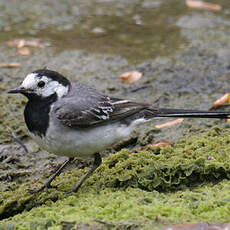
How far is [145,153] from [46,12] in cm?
602

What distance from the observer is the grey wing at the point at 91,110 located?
14.9 feet

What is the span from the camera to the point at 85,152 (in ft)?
14.9

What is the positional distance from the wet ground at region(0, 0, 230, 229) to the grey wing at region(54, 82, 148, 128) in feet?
3.16

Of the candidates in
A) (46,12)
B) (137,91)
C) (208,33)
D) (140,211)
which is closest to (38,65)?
(137,91)

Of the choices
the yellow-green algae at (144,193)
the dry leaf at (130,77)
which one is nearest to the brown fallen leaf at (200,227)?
the yellow-green algae at (144,193)

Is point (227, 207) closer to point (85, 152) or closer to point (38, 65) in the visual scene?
point (85, 152)

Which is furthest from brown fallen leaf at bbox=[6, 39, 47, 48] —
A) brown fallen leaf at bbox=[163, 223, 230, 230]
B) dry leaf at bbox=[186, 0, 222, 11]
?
brown fallen leaf at bbox=[163, 223, 230, 230]

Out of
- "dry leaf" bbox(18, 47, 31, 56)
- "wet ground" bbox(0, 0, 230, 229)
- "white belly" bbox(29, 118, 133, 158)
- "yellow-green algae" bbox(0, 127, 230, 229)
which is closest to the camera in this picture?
"yellow-green algae" bbox(0, 127, 230, 229)

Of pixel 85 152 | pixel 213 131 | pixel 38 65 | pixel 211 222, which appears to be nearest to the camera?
pixel 211 222

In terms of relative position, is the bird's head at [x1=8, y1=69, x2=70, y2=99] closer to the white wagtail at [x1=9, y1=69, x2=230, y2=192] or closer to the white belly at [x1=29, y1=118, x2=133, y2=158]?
the white wagtail at [x1=9, y1=69, x2=230, y2=192]

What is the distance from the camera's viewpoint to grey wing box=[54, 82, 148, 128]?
454 cm

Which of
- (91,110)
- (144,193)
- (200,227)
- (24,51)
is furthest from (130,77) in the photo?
(200,227)

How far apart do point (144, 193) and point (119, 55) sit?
4.53 m

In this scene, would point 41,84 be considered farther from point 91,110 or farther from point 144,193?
point 144,193
